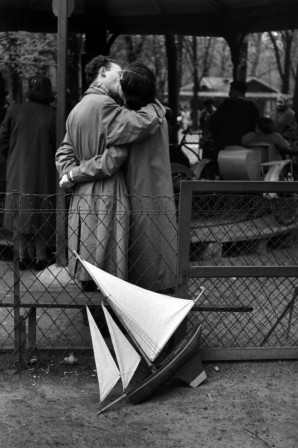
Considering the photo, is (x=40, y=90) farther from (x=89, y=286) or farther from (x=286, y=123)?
(x=286, y=123)

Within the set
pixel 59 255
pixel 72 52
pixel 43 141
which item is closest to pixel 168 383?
pixel 59 255

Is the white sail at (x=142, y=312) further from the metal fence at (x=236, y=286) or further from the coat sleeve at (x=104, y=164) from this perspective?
the coat sleeve at (x=104, y=164)

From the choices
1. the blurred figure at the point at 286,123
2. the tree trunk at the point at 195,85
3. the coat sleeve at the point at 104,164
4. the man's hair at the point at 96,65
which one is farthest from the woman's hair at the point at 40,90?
the tree trunk at the point at 195,85

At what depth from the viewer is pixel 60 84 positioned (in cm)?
652

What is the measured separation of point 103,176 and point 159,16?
7.01 metres

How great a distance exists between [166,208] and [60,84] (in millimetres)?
1899

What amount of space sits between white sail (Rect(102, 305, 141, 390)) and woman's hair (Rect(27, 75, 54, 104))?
11.1ft

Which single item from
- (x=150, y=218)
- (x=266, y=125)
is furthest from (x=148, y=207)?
(x=266, y=125)

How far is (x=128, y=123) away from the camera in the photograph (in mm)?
4957

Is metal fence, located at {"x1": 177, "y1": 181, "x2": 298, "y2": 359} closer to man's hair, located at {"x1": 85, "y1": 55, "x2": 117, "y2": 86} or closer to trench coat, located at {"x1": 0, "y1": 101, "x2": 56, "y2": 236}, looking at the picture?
man's hair, located at {"x1": 85, "y1": 55, "x2": 117, "y2": 86}

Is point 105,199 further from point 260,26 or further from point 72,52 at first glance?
point 72,52

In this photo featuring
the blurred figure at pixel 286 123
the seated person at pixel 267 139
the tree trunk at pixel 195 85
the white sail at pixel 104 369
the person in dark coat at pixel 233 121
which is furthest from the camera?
the tree trunk at pixel 195 85

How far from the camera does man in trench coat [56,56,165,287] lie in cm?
500

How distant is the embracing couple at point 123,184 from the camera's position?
198 inches
